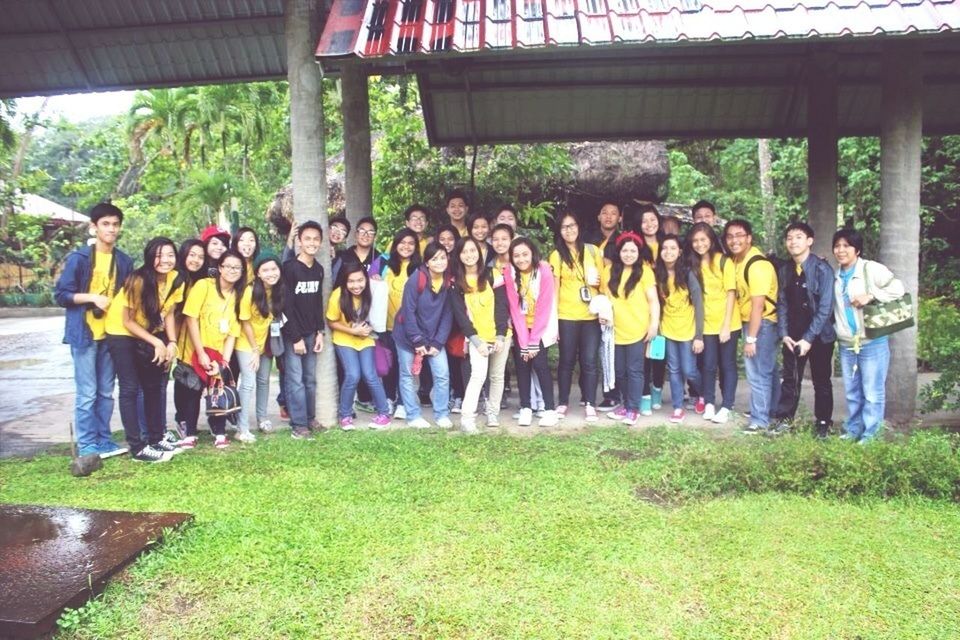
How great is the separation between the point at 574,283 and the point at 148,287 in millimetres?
3465

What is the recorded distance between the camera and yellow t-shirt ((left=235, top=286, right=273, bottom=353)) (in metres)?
5.63

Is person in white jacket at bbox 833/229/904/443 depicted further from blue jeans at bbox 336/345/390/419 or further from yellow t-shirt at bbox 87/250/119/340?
yellow t-shirt at bbox 87/250/119/340

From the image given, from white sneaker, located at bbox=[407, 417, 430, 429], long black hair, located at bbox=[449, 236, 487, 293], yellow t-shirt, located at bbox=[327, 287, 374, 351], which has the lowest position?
white sneaker, located at bbox=[407, 417, 430, 429]

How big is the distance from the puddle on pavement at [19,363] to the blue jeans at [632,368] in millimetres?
9227

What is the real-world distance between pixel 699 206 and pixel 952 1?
2399mm

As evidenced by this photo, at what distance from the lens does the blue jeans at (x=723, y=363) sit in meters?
6.11

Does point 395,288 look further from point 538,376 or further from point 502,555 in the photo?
point 502,555

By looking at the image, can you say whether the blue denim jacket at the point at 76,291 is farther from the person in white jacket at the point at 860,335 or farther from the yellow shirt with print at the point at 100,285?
the person in white jacket at the point at 860,335

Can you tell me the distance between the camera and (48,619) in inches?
117

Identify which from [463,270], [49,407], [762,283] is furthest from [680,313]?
[49,407]

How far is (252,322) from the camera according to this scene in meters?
5.70

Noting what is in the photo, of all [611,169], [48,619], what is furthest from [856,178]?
[48,619]

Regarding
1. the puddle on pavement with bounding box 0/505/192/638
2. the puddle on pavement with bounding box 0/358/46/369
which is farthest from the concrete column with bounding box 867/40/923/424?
the puddle on pavement with bounding box 0/358/46/369

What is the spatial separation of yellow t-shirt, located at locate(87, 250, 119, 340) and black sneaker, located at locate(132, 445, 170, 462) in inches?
35.5
